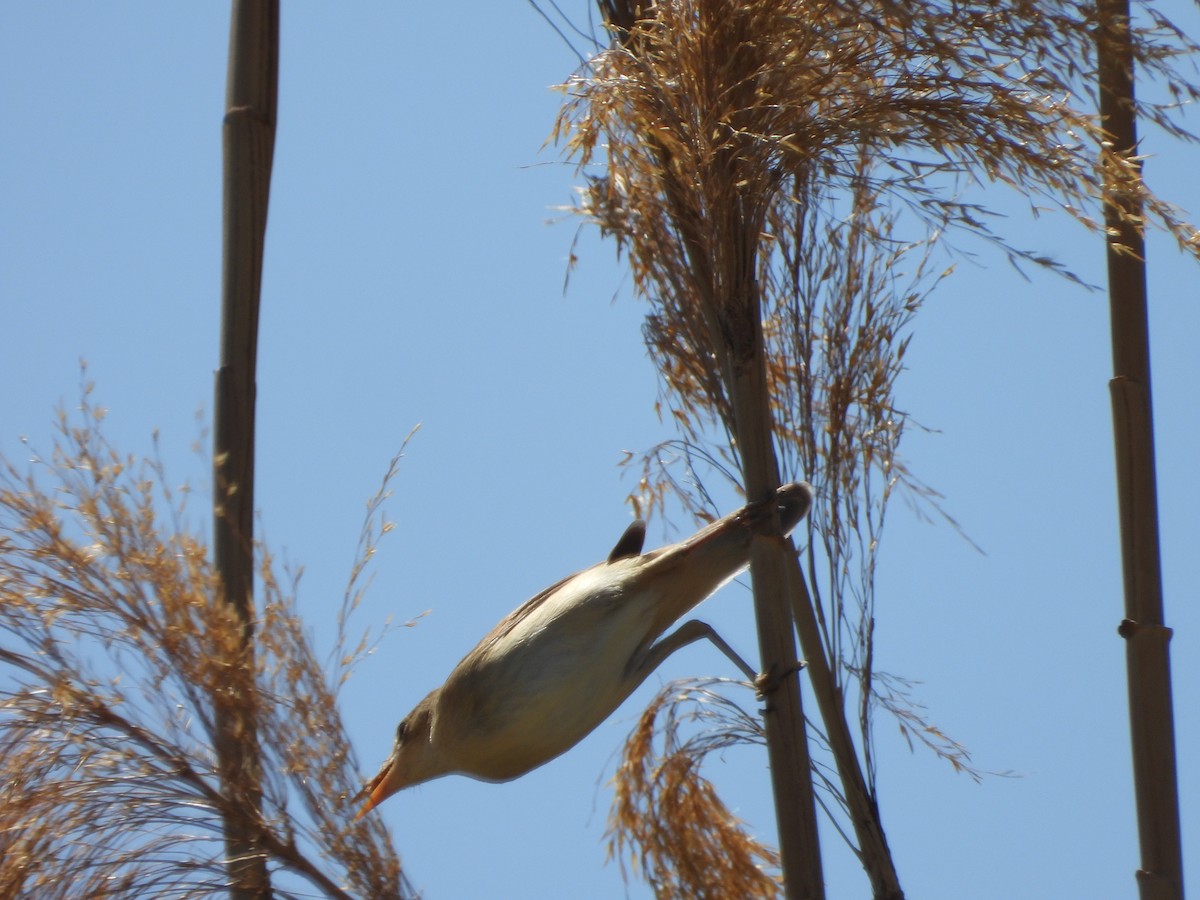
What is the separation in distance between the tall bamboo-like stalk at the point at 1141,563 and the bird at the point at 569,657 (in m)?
0.30

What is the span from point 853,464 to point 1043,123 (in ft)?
0.89

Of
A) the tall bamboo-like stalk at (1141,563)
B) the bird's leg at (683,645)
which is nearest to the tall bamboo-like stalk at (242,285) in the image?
the bird's leg at (683,645)

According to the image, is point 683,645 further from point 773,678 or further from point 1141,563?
point 1141,563

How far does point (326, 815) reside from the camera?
91cm

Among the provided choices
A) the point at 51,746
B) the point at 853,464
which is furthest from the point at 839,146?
the point at 51,746

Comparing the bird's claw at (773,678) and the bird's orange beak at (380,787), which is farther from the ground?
the bird's claw at (773,678)

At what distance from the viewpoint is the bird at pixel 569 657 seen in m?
0.94

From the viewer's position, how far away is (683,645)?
100 cm

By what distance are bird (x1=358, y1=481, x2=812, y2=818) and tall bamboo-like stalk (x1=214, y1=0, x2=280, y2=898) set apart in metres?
0.13

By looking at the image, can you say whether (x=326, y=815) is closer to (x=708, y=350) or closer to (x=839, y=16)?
(x=708, y=350)

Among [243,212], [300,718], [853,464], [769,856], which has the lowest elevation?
[769,856]

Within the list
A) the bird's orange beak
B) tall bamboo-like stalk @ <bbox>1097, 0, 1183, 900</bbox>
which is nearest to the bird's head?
the bird's orange beak

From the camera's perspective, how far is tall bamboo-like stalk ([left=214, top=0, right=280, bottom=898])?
1.01 m

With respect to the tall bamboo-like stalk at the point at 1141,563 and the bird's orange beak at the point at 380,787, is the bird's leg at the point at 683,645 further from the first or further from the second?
the tall bamboo-like stalk at the point at 1141,563
